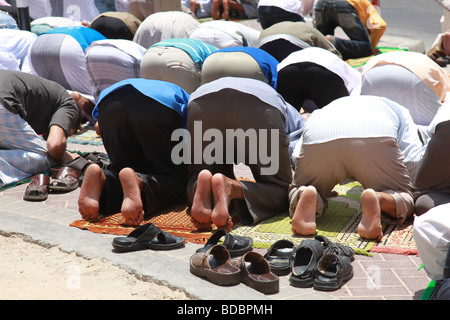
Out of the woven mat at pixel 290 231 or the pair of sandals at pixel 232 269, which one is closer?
the pair of sandals at pixel 232 269

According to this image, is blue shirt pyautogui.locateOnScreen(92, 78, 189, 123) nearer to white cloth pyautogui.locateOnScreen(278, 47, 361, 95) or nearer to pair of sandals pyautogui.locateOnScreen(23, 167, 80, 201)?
pair of sandals pyautogui.locateOnScreen(23, 167, 80, 201)

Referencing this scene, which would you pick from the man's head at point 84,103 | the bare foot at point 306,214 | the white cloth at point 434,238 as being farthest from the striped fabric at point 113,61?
the white cloth at point 434,238

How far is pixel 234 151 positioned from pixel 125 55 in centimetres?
254

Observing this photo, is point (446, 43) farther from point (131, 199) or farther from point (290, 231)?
point (131, 199)

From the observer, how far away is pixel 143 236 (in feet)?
12.5

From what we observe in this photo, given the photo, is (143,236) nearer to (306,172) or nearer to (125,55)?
(306,172)

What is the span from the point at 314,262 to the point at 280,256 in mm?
285

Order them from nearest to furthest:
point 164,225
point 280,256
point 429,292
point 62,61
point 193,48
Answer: point 429,292, point 280,256, point 164,225, point 193,48, point 62,61

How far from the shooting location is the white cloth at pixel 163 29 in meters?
7.37

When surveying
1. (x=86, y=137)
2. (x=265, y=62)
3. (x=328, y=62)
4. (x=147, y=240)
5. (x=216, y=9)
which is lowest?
(x=86, y=137)

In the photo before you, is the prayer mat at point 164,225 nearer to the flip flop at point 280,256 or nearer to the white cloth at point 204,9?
the flip flop at point 280,256

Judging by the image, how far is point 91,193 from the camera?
430cm

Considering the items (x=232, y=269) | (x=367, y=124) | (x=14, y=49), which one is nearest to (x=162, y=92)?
(x=367, y=124)

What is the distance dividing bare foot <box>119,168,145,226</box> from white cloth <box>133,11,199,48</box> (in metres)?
3.50
